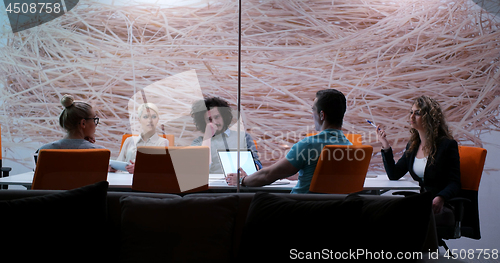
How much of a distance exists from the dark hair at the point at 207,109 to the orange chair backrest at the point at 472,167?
1.98 metres

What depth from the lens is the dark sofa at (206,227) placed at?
1.24m

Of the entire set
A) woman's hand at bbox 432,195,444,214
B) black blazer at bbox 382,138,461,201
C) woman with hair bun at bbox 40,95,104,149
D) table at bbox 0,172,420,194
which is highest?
woman with hair bun at bbox 40,95,104,149

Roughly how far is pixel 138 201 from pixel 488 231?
360 centimetres

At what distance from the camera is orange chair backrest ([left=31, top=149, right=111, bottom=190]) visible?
1857 mm

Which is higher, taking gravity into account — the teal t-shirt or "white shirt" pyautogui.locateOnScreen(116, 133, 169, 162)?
the teal t-shirt

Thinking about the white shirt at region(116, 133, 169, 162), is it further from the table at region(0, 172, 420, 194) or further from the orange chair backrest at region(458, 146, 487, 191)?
the orange chair backrest at region(458, 146, 487, 191)

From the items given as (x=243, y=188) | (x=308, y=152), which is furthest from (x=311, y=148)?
(x=243, y=188)

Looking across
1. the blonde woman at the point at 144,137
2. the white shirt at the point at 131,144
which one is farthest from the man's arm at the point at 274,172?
the white shirt at the point at 131,144

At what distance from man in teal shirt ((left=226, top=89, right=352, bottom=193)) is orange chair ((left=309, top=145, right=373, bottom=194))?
0.13 feet

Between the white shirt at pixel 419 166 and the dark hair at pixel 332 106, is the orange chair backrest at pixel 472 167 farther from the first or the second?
the dark hair at pixel 332 106

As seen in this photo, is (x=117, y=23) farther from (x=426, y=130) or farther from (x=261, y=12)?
(x=426, y=130)

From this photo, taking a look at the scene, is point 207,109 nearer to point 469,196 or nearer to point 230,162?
point 230,162

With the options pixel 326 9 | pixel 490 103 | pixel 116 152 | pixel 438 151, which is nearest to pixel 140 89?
pixel 116 152

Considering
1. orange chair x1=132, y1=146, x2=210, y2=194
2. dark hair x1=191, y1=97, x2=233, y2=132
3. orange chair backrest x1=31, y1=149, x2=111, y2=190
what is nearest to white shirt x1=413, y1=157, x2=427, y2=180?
orange chair x1=132, y1=146, x2=210, y2=194
